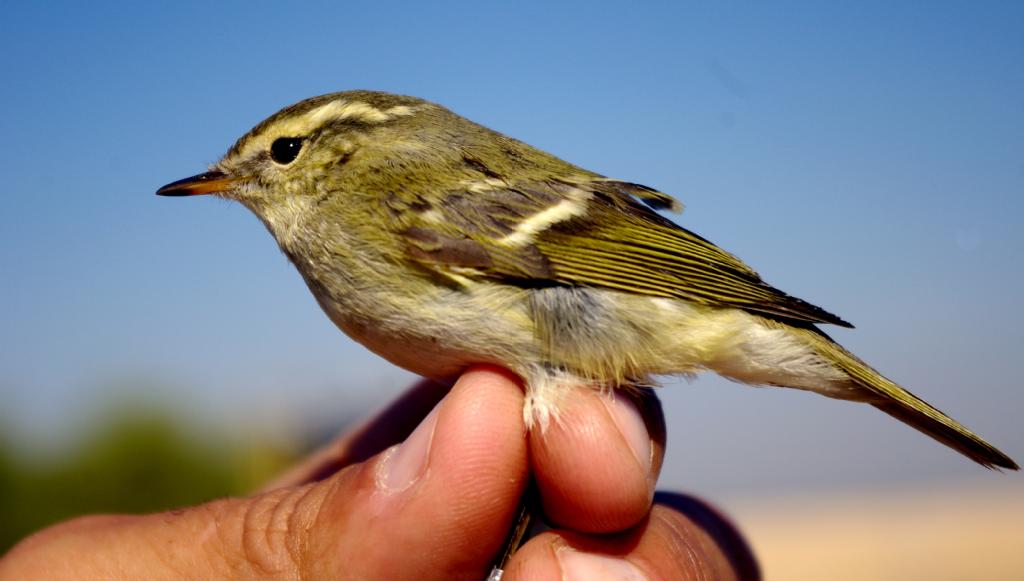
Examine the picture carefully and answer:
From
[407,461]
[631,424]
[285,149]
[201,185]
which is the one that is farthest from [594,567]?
[201,185]

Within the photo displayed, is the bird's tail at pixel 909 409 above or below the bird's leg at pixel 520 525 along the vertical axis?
above

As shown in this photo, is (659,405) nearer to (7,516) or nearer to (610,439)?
(610,439)

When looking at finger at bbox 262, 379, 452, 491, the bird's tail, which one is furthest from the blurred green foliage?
the bird's tail

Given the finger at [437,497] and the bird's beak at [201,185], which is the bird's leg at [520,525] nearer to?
the finger at [437,497]

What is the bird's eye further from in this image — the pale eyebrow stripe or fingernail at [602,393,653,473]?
fingernail at [602,393,653,473]

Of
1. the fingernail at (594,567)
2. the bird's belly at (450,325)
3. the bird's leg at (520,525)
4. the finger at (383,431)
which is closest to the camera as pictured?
the bird's belly at (450,325)

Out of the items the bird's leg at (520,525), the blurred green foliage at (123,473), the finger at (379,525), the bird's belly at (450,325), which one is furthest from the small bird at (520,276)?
the blurred green foliage at (123,473)

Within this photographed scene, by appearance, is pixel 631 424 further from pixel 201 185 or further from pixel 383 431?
pixel 201 185

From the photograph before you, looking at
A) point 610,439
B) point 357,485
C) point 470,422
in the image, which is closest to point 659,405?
point 610,439
